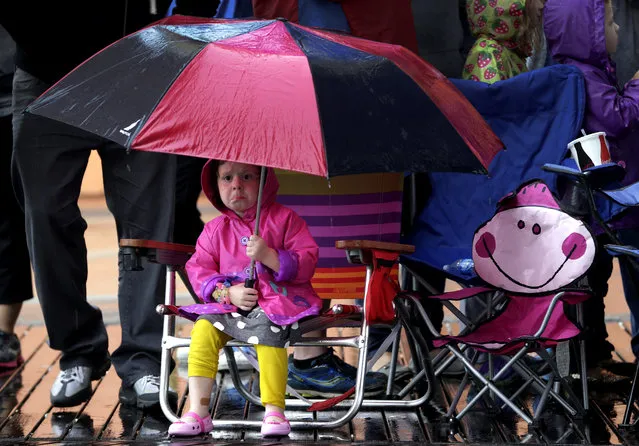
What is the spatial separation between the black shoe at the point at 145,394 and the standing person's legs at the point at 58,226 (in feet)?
0.55

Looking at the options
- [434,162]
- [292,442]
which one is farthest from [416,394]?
[434,162]

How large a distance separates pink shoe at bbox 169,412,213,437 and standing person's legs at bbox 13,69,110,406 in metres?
0.79

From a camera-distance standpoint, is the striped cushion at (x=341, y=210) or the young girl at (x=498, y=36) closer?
the striped cushion at (x=341, y=210)

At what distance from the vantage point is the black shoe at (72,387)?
17.7ft

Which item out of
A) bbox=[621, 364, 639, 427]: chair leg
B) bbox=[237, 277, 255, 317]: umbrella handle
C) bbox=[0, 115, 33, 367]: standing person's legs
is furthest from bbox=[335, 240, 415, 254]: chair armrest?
bbox=[0, 115, 33, 367]: standing person's legs

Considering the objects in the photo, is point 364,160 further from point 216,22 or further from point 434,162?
point 216,22

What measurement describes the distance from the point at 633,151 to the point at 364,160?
193 centimetres

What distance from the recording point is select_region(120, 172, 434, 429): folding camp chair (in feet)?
16.0

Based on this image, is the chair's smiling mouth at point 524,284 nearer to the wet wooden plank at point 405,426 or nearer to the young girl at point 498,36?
the wet wooden plank at point 405,426

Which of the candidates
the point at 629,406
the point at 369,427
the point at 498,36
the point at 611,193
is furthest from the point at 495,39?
the point at 369,427

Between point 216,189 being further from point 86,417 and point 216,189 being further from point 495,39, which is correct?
point 495,39

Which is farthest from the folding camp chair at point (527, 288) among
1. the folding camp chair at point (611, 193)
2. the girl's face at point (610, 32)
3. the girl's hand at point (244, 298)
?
the girl's face at point (610, 32)

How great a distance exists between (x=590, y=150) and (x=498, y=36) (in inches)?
31.2

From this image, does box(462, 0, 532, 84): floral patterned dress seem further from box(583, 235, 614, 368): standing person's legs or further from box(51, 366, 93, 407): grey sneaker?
box(51, 366, 93, 407): grey sneaker
